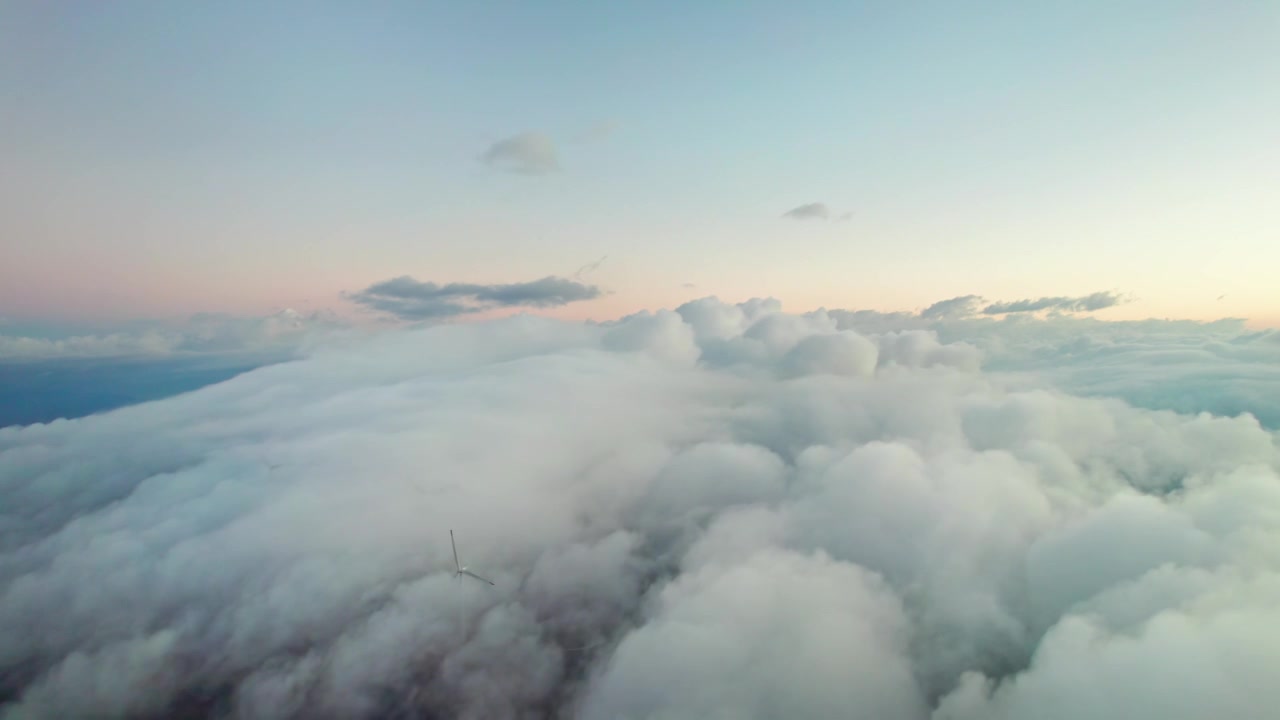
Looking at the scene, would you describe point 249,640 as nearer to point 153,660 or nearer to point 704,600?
point 153,660

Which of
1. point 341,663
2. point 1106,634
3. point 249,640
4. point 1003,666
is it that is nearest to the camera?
point 1106,634

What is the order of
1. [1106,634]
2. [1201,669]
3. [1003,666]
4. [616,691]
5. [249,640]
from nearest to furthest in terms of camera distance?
[1201,669], [1106,634], [616,691], [1003,666], [249,640]

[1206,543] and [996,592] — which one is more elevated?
[1206,543]

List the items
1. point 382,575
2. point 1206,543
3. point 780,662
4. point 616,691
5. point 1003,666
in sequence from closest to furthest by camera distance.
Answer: point 1206,543, point 780,662, point 616,691, point 1003,666, point 382,575

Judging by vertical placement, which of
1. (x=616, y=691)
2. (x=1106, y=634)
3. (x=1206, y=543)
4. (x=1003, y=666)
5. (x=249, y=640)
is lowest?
(x=249, y=640)

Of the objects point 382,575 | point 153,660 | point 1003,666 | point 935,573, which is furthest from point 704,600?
point 153,660

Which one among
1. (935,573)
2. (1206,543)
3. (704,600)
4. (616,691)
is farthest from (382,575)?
(1206,543)

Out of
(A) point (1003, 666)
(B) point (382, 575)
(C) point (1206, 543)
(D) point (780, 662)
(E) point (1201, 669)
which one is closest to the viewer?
(E) point (1201, 669)

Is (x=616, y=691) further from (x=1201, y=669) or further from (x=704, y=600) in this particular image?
(x=1201, y=669)

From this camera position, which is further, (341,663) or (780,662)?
(341,663)
